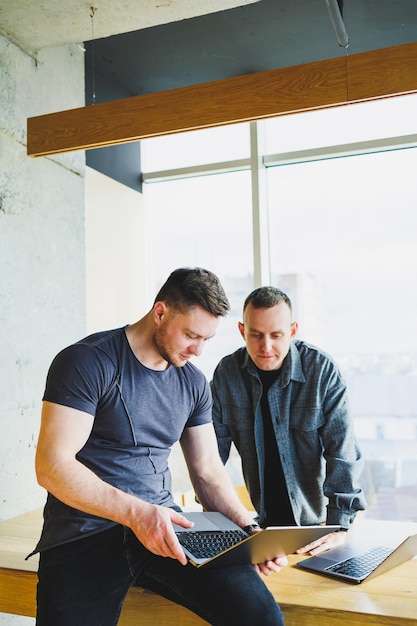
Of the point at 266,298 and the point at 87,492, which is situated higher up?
the point at 266,298

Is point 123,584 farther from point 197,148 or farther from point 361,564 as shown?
point 197,148

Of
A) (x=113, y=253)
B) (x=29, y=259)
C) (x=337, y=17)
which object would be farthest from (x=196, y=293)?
(x=113, y=253)

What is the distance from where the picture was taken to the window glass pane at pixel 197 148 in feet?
16.5

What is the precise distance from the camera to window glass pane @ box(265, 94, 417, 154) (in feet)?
14.9

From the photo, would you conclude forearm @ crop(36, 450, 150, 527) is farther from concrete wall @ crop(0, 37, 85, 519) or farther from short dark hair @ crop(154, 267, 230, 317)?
concrete wall @ crop(0, 37, 85, 519)

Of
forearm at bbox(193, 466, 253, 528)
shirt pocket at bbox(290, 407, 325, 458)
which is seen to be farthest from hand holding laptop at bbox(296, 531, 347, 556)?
shirt pocket at bbox(290, 407, 325, 458)

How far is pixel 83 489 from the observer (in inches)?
70.0

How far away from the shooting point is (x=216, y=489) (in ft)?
7.29

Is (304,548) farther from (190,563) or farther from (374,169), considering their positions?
(374,169)

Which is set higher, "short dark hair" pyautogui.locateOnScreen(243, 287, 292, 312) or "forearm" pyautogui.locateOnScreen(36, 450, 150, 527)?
"short dark hair" pyautogui.locateOnScreen(243, 287, 292, 312)

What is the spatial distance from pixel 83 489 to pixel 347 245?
341 cm

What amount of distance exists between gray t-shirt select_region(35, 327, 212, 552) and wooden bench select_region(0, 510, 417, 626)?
31 cm

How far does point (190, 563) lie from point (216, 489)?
378 mm

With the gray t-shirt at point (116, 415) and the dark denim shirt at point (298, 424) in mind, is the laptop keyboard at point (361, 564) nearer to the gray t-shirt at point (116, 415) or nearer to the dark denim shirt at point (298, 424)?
the dark denim shirt at point (298, 424)
